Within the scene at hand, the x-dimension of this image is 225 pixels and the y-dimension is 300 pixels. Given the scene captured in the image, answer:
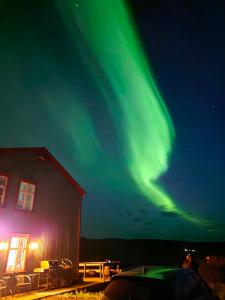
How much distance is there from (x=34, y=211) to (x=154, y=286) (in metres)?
12.5

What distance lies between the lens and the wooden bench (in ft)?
46.5

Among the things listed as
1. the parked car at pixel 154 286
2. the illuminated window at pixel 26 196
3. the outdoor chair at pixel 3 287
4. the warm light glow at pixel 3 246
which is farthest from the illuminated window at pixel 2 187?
the parked car at pixel 154 286

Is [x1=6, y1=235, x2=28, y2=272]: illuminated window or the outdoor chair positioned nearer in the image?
the outdoor chair

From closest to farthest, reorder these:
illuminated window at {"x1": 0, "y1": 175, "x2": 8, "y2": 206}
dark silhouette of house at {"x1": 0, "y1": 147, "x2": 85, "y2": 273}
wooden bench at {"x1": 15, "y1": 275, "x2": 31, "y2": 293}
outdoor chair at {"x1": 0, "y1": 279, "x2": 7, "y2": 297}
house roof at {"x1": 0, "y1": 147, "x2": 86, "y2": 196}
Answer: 1. outdoor chair at {"x1": 0, "y1": 279, "x2": 7, "y2": 297}
2. wooden bench at {"x1": 15, "y1": 275, "x2": 31, "y2": 293}
3. illuminated window at {"x1": 0, "y1": 175, "x2": 8, "y2": 206}
4. dark silhouette of house at {"x1": 0, "y1": 147, "x2": 85, "y2": 273}
5. house roof at {"x1": 0, "y1": 147, "x2": 86, "y2": 196}

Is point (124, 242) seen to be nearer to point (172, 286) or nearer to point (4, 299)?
point (4, 299)

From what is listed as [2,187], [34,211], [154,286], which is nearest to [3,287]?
[34,211]

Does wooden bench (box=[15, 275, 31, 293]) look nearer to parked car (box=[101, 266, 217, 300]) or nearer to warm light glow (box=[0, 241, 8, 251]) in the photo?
warm light glow (box=[0, 241, 8, 251])

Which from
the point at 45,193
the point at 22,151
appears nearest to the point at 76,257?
the point at 45,193

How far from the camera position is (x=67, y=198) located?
19641 mm

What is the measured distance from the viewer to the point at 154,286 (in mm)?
5148

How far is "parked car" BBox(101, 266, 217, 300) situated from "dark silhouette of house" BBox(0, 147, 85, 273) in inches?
407

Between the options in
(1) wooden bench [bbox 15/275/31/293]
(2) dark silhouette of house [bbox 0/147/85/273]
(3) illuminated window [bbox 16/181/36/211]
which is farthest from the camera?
(3) illuminated window [bbox 16/181/36/211]

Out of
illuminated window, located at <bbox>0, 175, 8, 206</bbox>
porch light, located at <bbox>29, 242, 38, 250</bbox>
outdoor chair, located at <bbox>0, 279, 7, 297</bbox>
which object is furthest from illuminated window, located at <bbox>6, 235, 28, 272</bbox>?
illuminated window, located at <bbox>0, 175, 8, 206</bbox>

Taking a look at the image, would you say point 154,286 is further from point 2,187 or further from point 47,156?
point 47,156
